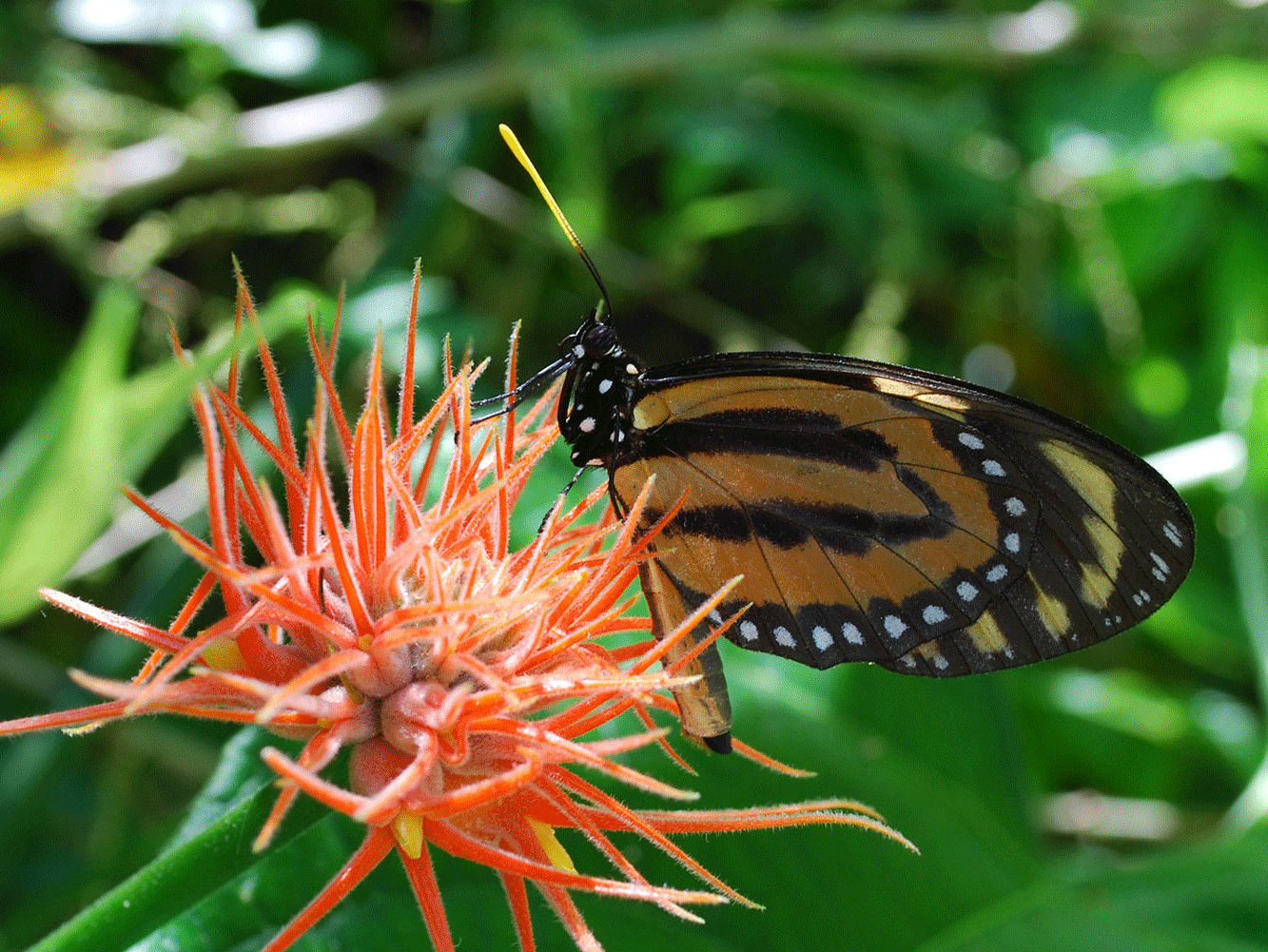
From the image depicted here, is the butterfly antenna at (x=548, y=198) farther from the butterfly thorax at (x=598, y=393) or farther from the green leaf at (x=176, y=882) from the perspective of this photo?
the green leaf at (x=176, y=882)

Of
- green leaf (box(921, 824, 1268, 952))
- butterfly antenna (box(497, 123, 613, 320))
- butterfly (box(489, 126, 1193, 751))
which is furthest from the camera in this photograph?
green leaf (box(921, 824, 1268, 952))

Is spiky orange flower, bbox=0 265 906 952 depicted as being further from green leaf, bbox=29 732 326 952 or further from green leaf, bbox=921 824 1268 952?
green leaf, bbox=921 824 1268 952

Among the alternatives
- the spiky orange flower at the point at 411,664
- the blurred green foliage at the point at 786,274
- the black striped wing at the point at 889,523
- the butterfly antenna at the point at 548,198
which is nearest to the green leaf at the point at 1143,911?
the blurred green foliage at the point at 786,274

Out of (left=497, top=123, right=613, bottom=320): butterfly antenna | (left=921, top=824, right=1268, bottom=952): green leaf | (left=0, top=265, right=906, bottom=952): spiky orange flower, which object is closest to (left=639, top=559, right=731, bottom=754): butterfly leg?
(left=0, top=265, right=906, bottom=952): spiky orange flower

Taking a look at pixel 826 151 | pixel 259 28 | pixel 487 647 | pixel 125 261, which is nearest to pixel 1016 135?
pixel 826 151

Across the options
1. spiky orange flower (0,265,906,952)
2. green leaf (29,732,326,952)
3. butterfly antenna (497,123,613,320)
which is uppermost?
butterfly antenna (497,123,613,320)

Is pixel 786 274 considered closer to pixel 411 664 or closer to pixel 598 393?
pixel 598 393

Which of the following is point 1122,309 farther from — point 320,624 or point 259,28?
point 320,624
